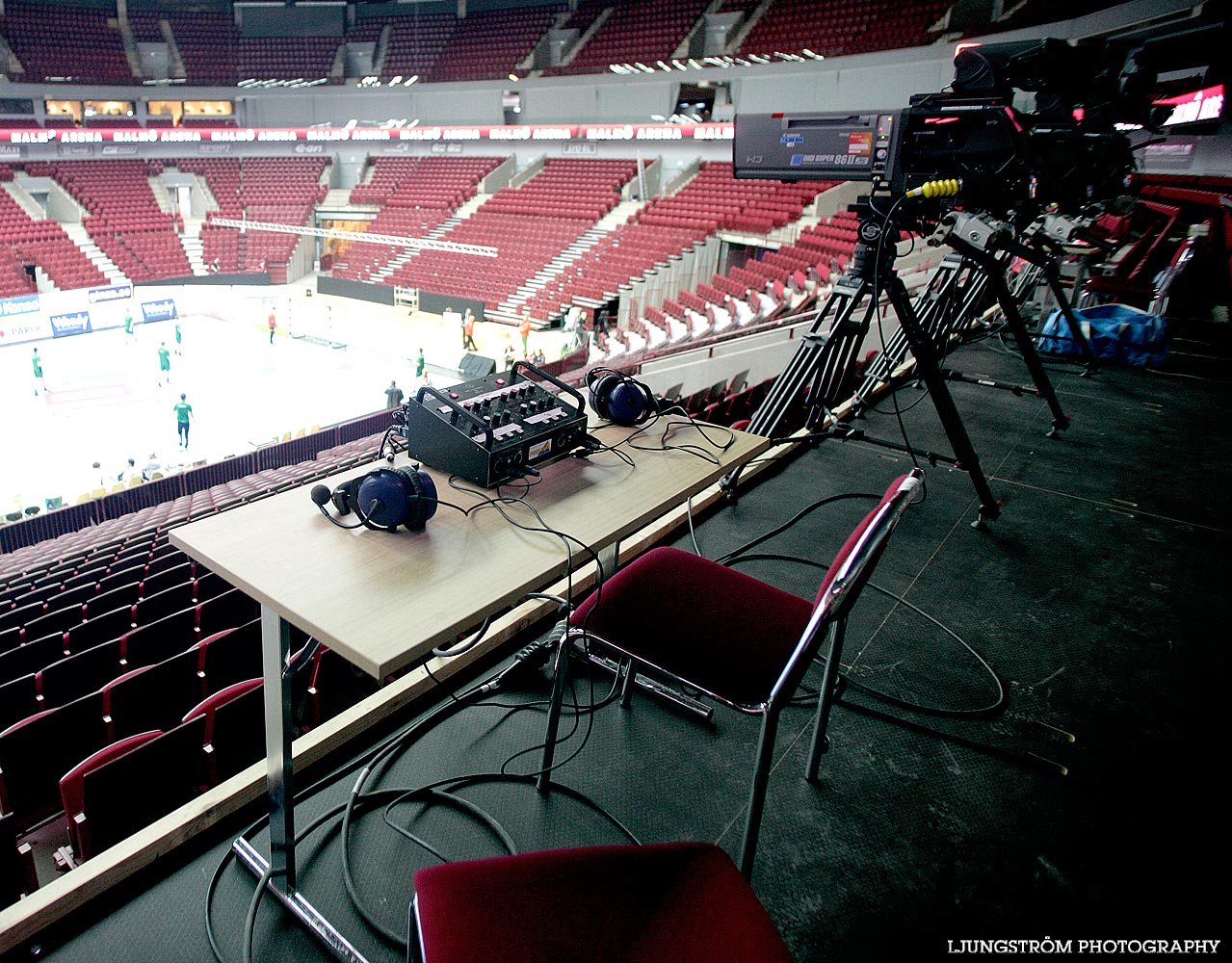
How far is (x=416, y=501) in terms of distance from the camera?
138 cm

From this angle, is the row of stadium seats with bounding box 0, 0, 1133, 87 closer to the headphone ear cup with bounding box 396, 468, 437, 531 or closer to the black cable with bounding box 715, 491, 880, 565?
the black cable with bounding box 715, 491, 880, 565

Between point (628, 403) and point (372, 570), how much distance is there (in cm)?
93

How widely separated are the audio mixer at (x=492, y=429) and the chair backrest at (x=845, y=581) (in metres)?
0.72

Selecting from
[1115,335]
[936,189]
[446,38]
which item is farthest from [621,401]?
[446,38]

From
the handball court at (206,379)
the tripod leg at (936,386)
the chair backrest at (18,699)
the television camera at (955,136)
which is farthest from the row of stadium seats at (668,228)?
the chair backrest at (18,699)

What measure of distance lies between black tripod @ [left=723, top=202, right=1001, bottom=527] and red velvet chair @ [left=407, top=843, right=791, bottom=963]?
2.20 metres

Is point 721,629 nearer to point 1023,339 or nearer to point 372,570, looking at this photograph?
→ point 372,570

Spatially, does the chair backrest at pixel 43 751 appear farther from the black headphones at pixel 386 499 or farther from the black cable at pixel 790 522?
the black cable at pixel 790 522

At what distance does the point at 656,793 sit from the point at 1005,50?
3.12m

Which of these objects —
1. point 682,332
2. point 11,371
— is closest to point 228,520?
point 682,332

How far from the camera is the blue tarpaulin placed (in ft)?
17.4

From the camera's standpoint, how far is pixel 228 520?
137 centimetres

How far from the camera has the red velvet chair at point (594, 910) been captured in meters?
0.87

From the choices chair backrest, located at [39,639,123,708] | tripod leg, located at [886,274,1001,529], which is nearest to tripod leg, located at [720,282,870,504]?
tripod leg, located at [886,274,1001,529]
